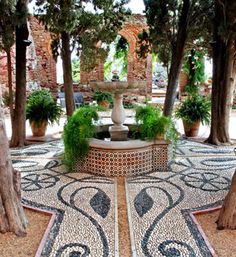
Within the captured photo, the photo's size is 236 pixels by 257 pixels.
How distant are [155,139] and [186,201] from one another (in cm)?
119

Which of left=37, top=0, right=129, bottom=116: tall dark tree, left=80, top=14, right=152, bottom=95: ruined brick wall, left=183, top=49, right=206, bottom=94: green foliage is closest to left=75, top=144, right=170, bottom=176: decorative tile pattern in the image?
left=37, top=0, right=129, bottom=116: tall dark tree

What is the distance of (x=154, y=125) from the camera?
3984 millimetres

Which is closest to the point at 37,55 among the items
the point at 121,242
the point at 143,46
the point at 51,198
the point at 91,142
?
the point at 143,46

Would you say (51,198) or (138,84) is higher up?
(138,84)

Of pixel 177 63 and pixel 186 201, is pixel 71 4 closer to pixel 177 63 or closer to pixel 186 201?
pixel 177 63

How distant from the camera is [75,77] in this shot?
14148 millimetres

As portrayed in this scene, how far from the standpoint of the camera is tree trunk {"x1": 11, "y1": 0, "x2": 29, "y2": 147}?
5.25 meters

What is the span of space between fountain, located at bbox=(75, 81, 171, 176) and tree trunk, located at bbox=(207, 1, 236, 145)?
1.97 meters

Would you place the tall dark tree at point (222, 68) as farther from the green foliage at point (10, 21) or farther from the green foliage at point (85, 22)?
the green foliage at point (10, 21)

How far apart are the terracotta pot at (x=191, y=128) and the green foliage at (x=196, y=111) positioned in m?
0.07

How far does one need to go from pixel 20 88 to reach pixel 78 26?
1.84 m

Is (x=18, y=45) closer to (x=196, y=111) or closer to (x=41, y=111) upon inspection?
(x=41, y=111)

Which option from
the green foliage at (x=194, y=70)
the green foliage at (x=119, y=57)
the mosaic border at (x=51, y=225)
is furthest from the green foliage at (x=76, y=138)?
the green foliage at (x=119, y=57)

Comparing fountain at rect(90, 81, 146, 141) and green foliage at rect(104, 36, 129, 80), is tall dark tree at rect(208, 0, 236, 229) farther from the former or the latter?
green foliage at rect(104, 36, 129, 80)
